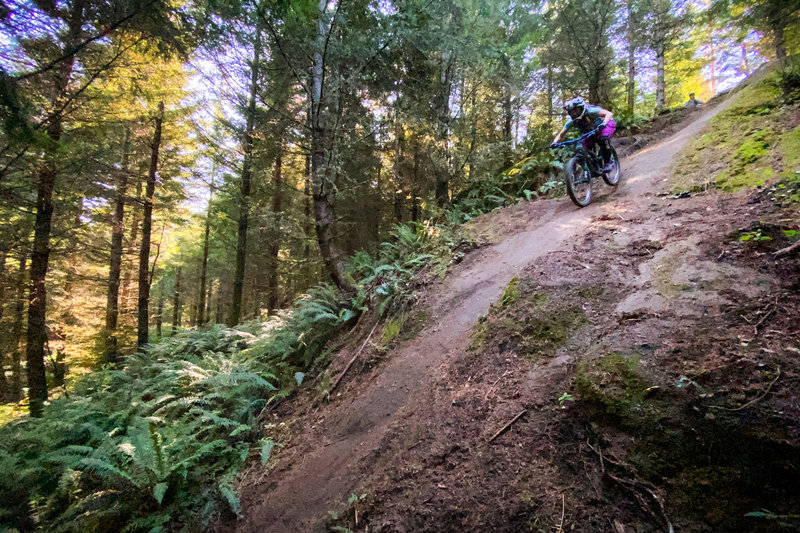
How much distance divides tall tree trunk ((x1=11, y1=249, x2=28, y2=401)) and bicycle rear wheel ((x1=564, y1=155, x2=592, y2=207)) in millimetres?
12758

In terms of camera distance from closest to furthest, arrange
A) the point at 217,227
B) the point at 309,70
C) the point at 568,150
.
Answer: the point at 309,70
the point at 568,150
the point at 217,227

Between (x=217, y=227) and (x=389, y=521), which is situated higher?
(x=217, y=227)

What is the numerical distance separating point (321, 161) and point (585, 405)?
276 inches

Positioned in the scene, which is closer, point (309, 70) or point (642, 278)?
point (642, 278)

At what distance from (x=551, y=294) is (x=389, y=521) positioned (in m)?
3.11

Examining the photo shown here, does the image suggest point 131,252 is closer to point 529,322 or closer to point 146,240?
point 146,240

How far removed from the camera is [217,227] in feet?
52.8

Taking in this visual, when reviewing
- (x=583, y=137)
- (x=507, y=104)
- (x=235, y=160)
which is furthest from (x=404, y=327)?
(x=507, y=104)

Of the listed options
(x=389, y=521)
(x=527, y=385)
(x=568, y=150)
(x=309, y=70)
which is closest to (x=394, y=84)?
(x=309, y=70)

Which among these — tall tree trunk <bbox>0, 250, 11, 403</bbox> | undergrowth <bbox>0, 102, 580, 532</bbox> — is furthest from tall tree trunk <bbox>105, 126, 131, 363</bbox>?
undergrowth <bbox>0, 102, 580, 532</bbox>

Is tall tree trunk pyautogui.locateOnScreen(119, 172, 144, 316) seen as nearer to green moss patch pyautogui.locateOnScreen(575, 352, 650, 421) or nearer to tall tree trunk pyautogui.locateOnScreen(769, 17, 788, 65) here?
green moss patch pyautogui.locateOnScreen(575, 352, 650, 421)

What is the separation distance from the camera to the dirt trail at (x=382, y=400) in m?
3.41

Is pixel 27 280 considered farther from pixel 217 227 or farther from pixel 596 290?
pixel 596 290

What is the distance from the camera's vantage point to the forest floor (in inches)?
79.5
